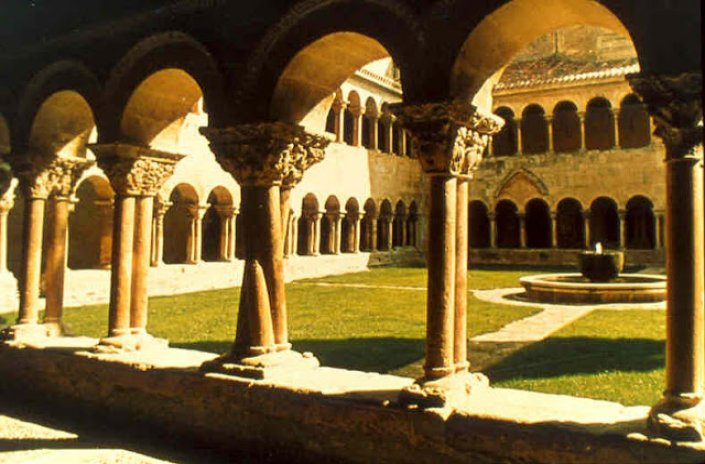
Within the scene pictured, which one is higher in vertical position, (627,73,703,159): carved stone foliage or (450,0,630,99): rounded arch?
(450,0,630,99): rounded arch

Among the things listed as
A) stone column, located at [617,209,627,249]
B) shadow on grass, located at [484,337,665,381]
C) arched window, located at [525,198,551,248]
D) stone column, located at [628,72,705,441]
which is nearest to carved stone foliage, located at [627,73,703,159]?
stone column, located at [628,72,705,441]

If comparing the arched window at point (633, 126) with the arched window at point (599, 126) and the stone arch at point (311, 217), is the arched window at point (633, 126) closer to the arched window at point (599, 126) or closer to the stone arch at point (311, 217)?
the arched window at point (599, 126)

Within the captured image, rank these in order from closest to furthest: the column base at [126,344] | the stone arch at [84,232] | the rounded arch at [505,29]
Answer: the rounded arch at [505,29]
the column base at [126,344]
the stone arch at [84,232]

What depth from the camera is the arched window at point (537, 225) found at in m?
26.1

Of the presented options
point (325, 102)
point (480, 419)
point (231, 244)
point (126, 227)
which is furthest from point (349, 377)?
point (231, 244)

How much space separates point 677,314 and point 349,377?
244 centimetres

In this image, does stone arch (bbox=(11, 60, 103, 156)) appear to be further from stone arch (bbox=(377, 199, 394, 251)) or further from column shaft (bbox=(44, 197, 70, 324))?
stone arch (bbox=(377, 199, 394, 251))

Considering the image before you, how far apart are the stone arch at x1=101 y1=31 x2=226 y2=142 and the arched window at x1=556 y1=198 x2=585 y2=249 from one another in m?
22.0

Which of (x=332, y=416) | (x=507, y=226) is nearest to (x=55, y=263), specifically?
(x=332, y=416)

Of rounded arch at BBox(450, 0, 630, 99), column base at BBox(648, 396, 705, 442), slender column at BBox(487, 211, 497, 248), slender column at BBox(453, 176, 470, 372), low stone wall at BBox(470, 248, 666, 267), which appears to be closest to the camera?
column base at BBox(648, 396, 705, 442)

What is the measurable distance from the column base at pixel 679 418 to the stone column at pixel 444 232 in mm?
1212

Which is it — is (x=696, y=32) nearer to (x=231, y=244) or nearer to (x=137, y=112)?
(x=137, y=112)

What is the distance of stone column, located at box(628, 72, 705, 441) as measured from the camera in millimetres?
3346

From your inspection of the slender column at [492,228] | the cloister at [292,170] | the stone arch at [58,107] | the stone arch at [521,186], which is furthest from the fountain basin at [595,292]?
the slender column at [492,228]
